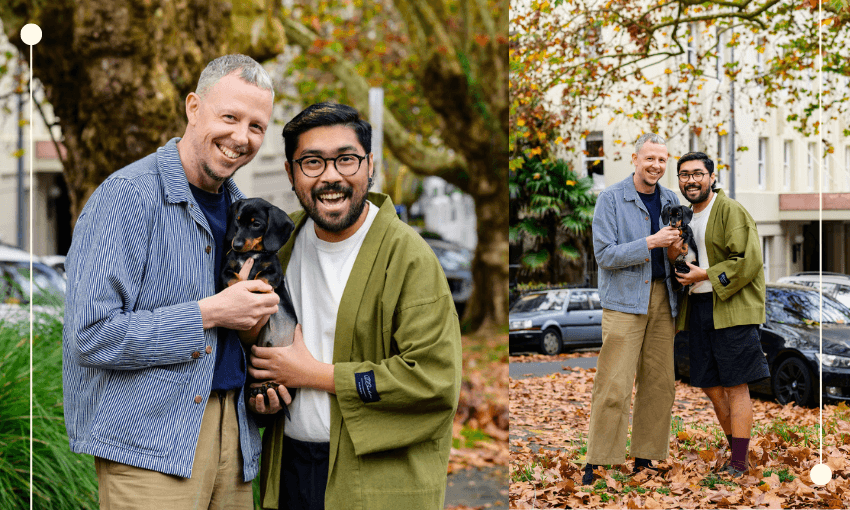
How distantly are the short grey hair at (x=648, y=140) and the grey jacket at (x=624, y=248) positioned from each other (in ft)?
0.55

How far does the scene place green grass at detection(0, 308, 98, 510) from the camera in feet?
12.0

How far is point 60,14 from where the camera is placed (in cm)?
566

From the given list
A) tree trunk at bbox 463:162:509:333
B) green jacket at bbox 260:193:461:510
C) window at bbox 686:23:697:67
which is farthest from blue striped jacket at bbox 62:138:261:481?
tree trunk at bbox 463:162:509:333

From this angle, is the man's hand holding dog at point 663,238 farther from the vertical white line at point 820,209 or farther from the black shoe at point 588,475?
the black shoe at point 588,475

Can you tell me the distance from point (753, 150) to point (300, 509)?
2969 mm

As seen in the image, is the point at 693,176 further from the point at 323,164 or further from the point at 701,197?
the point at 323,164

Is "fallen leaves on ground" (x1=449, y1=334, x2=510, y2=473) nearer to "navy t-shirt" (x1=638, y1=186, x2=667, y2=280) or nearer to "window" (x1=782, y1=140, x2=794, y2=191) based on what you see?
"navy t-shirt" (x1=638, y1=186, x2=667, y2=280)

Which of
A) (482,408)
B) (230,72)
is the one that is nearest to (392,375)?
(230,72)

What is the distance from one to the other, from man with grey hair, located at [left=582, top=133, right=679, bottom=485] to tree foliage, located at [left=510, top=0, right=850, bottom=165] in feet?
1.05

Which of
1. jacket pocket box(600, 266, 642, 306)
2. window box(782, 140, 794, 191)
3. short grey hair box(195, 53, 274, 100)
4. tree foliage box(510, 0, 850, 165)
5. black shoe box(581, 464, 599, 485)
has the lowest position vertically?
black shoe box(581, 464, 599, 485)

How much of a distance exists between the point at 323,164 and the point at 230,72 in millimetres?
386

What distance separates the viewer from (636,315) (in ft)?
12.9

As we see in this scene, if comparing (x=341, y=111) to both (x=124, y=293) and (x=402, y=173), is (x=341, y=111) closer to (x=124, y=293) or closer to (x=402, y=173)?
(x=124, y=293)

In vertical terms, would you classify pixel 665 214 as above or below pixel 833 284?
above
